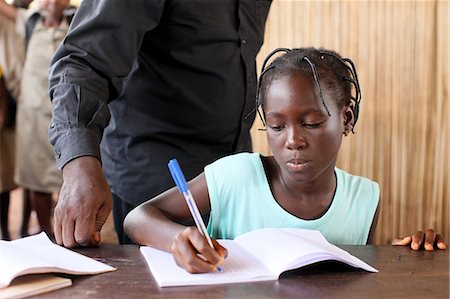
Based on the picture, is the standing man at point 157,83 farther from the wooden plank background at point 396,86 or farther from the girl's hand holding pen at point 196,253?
the wooden plank background at point 396,86

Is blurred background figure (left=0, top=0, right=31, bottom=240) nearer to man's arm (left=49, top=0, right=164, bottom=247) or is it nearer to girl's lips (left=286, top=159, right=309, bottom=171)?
man's arm (left=49, top=0, right=164, bottom=247)

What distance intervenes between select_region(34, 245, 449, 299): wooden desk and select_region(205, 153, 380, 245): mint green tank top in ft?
0.87

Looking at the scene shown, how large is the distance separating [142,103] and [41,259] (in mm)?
736

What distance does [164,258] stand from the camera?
3.51 feet

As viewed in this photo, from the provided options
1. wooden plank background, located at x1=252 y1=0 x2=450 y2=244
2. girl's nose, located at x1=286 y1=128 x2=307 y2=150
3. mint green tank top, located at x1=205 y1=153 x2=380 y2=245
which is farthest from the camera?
wooden plank background, located at x1=252 y1=0 x2=450 y2=244

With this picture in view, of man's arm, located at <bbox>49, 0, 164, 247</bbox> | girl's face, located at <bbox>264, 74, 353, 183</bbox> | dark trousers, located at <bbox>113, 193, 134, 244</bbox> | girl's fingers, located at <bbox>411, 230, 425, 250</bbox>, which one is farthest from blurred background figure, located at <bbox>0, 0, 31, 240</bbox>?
girl's fingers, located at <bbox>411, 230, 425, 250</bbox>

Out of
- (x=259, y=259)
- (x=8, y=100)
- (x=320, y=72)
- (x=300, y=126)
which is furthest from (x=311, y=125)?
(x=8, y=100)

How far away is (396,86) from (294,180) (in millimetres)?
1860

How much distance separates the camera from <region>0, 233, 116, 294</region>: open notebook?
91 centimetres

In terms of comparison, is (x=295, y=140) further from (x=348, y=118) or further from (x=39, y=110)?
(x=39, y=110)

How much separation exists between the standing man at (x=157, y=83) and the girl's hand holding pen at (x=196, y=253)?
42cm

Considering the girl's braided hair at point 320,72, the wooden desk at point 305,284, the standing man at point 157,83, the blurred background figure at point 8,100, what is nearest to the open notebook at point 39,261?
the wooden desk at point 305,284

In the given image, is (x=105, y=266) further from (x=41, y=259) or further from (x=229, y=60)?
(x=229, y=60)

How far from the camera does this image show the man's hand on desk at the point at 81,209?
1.15m
